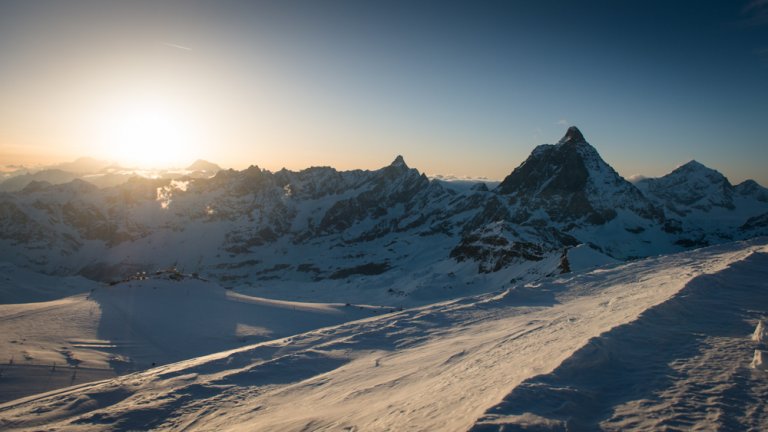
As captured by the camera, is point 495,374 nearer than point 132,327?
Yes

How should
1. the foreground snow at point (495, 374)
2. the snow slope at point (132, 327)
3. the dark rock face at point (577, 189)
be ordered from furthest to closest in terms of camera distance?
the dark rock face at point (577, 189)
the snow slope at point (132, 327)
the foreground snow at point (495, 374)

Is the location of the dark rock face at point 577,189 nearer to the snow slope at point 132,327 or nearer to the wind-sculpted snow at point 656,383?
the snow slope at point 132,327

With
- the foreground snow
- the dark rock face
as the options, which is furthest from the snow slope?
the dark rock face

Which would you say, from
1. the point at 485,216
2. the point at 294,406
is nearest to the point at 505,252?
the point at 294,406

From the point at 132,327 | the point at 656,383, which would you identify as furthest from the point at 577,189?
the point at 656,383

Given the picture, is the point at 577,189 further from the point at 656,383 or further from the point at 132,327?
the point at 656,383

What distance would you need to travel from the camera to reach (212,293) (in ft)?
134

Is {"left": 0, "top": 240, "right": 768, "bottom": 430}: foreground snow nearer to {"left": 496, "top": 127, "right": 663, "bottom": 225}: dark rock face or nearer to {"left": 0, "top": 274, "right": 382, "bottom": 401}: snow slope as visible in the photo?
{"left": 0, "top": 274, "right": 382, "bottom": 401}: snow slope

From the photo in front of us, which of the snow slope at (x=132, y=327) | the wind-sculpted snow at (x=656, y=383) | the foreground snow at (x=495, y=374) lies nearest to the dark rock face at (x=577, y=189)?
the snow slope at (x=132, y=327)

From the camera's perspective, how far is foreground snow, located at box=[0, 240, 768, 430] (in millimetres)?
7527

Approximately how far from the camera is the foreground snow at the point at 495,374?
7527 millimetres

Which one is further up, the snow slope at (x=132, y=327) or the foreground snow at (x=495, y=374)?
the foreground snow at (x=495, y=374)

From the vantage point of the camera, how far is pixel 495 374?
10062 millimetres

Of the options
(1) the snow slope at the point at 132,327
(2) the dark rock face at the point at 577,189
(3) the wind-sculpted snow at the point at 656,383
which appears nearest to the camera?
(3) the wind-sculpted snow at the point at 656,383
